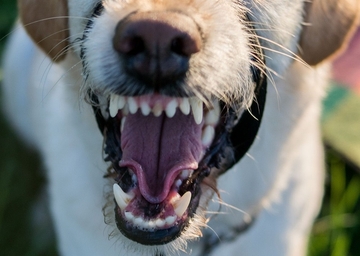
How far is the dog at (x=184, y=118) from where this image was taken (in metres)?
A: 1.61

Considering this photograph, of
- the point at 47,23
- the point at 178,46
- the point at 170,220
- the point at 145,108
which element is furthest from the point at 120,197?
the point at 47,23

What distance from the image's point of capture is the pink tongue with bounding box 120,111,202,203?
1.85 m

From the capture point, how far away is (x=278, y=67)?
207cm

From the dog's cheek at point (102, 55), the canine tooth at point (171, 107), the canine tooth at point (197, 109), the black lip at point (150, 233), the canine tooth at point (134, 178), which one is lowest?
the black lip at point (150, 233)

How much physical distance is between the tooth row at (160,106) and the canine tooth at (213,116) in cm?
11

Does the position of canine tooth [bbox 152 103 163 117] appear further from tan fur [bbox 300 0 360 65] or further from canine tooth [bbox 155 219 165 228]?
tan fur [bbox 300 0 360 65]

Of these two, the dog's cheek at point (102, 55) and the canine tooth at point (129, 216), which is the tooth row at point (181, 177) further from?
the dog's cheek at point (102, 55)

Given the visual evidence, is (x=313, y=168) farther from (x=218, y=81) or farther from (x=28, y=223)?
(x=28, y=223)

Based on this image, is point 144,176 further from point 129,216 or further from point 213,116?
point 213,116

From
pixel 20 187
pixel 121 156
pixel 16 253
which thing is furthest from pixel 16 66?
pixel 121 156

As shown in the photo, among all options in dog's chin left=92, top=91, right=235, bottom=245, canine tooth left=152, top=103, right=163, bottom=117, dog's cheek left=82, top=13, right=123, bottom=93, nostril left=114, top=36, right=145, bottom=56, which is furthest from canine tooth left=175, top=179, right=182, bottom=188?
nostril left=114, top=36, right=145, bottom=56

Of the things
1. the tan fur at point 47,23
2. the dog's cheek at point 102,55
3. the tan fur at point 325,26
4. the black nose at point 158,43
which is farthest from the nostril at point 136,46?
the tan fur at point 325,26

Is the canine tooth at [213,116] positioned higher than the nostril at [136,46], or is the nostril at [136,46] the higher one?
the nostril at [136,46]

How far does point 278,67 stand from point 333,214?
148 cm
